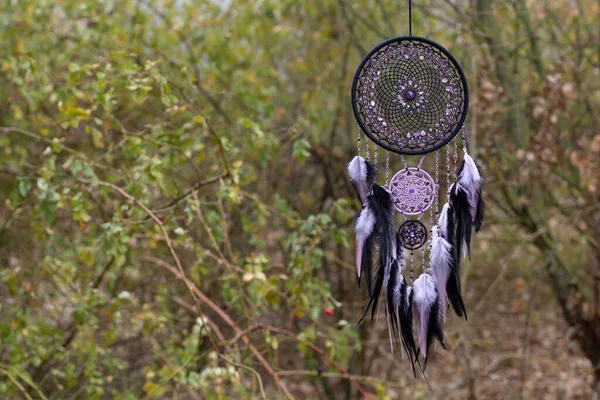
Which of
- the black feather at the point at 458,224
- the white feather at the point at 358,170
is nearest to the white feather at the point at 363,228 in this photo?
the white feather at the point at 358,170

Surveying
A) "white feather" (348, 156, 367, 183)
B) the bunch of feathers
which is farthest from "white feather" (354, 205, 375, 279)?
"white feather" (348, 156, 367, 183)

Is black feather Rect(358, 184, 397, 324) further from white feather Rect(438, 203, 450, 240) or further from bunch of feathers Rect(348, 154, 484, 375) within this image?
white feather Rect(438, 203, 450, 240)

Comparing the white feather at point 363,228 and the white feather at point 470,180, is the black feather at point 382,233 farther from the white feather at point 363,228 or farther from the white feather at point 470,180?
the white feather at point 470,180

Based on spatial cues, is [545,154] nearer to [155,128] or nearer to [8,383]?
[155,128]

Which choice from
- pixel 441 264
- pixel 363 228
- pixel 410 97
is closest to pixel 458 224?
pixel 441 264

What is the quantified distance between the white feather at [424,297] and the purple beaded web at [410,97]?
0.33 metres

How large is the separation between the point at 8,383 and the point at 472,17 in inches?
120

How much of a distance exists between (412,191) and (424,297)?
0.89ft

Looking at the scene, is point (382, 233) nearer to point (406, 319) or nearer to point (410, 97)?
point (406, 319)

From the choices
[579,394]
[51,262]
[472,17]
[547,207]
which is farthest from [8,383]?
[579,394]

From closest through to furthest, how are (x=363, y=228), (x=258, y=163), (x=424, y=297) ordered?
(x=424, y=297)
(x=363, y=228)
(x=258, y=163)

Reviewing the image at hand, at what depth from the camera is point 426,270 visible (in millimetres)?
1867

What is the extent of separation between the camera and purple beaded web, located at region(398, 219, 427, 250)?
1886mm

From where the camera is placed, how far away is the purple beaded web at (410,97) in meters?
1.86
